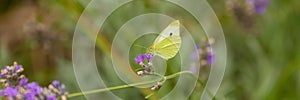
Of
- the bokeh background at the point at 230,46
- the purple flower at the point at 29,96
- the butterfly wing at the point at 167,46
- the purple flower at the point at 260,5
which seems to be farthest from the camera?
the purple flower at the point at 260,5

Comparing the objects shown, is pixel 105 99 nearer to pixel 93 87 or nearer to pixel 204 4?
pixel 93 87

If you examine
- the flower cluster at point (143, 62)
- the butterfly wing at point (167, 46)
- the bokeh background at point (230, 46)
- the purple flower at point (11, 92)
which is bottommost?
the flower cluster at point (143, 62)

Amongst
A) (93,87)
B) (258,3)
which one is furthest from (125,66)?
(258,3)

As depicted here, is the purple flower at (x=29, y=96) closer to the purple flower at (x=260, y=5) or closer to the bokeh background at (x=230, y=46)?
the bokeh background at (x=230, y=46)

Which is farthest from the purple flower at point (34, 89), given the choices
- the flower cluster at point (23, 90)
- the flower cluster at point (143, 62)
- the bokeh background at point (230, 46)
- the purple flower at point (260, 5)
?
the purple flower at point (260, 5)

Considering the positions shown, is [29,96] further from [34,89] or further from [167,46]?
[167,46]

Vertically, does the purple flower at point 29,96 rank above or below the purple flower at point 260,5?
below

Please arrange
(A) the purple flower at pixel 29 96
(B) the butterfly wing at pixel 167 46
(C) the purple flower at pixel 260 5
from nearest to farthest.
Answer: (A) the purple flower at pixel 29 96 → (B) the butterfly wing at pixel 167 46 → (C) the purple flower at pixel 260 5
